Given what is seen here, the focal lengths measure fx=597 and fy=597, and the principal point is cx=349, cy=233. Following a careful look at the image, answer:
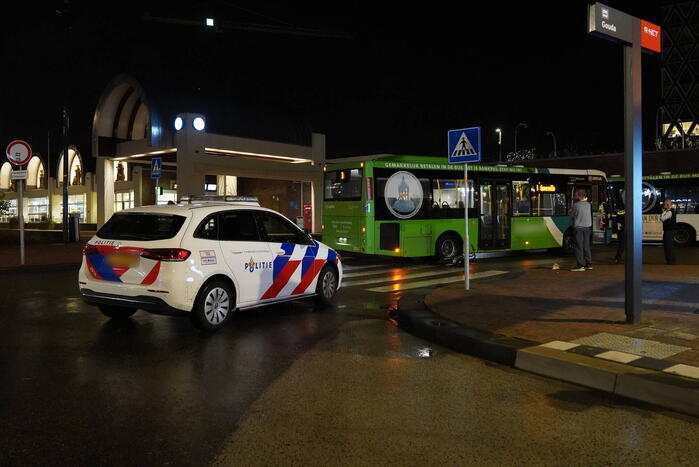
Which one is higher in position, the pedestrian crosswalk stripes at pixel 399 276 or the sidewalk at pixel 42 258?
the sidewalk at pixel 42 258

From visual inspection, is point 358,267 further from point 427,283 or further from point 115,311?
point 115,311

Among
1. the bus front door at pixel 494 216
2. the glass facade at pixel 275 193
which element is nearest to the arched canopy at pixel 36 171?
the glass facade at pixel 275 193

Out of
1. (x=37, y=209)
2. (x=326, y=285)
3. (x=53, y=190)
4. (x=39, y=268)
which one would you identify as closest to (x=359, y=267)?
(x=326, y=285)

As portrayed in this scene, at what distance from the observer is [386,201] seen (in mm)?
15773

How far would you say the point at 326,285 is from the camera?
9.80 m

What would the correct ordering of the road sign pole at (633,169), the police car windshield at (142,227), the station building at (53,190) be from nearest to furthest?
the road sign pole at (633,169), the police car windshield at (142,227), the station building at (53,190)

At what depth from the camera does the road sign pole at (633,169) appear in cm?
727

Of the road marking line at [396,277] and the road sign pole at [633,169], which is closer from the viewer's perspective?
the road sign pole at [633,169]

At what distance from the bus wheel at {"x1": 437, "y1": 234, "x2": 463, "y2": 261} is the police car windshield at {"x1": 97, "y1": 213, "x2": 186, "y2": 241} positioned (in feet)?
34.1

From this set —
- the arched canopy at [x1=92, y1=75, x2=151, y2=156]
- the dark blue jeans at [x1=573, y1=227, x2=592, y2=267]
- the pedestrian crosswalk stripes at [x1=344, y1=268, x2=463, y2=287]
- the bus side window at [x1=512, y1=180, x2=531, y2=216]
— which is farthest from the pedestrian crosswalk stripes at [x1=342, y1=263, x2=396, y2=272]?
the arched canopy at [x1=92, y1=75, x2=151, y2=156]

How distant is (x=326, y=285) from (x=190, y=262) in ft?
10.0

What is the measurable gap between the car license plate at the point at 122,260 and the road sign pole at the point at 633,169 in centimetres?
603

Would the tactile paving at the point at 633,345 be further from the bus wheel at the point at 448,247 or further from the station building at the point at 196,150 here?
the station building at the point at 196,150

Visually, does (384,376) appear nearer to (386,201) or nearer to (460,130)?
(460,130)
